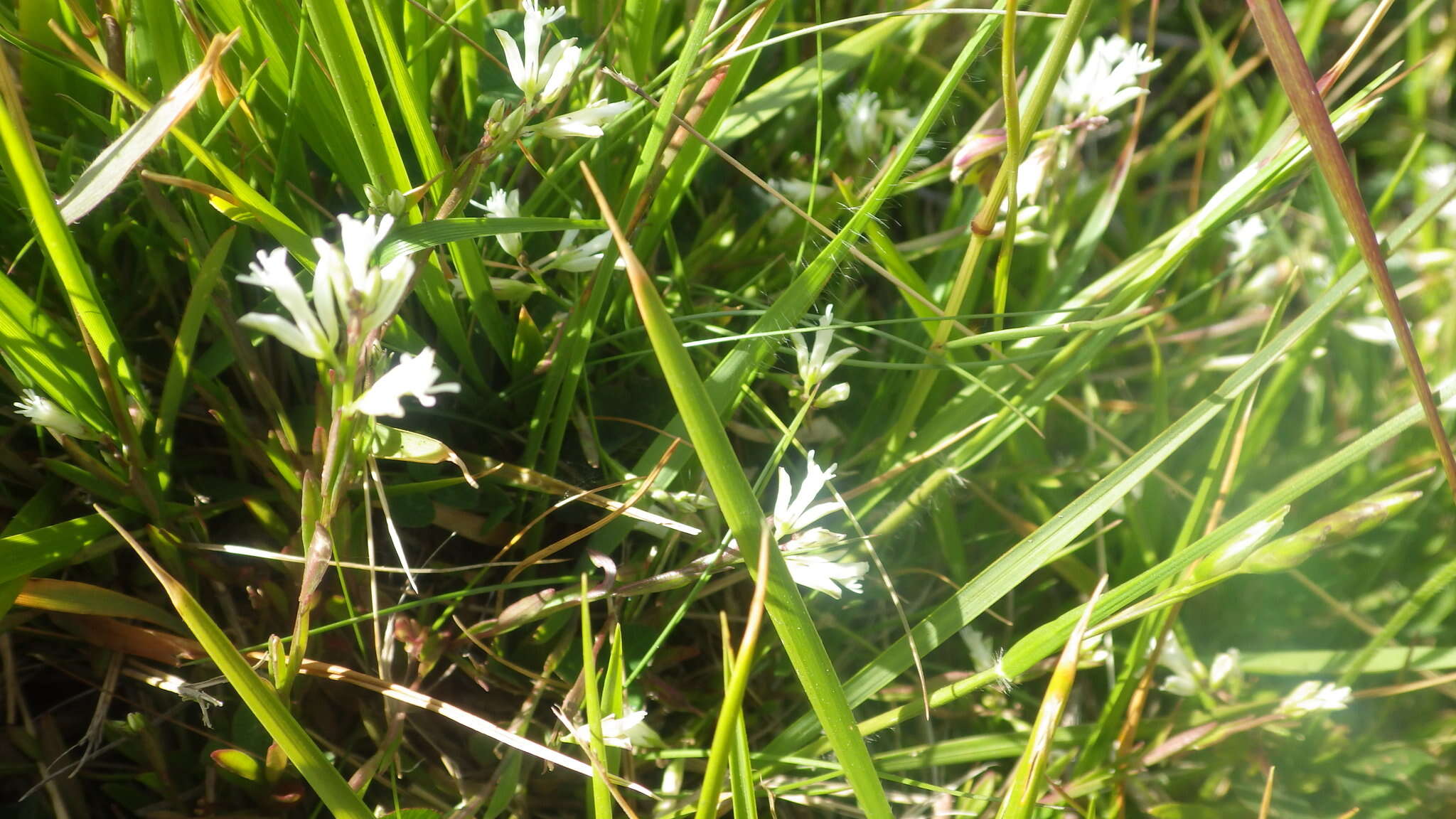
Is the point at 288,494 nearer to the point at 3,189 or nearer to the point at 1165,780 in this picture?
the point at 3,189

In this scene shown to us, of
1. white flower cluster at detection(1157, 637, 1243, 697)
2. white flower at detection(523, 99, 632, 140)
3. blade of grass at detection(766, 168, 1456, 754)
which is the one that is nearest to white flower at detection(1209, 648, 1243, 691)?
white flower cluster at detection(1157, 637, 1243, 697)

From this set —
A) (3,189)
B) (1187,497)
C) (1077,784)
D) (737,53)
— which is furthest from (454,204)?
(1187,497)

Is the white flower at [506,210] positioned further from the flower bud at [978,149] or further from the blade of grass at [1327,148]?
the blade of grass at [1327,148]

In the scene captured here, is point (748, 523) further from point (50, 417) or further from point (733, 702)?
point (50, 417)

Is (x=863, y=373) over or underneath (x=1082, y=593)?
over

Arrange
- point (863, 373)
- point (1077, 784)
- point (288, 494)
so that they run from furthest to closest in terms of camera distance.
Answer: point (863, 373) → point (1077, 784) → point (288, 494)

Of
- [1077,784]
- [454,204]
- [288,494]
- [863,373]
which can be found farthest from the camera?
[863,373]

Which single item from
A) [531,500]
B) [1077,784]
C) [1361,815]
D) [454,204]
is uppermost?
[454,204]
